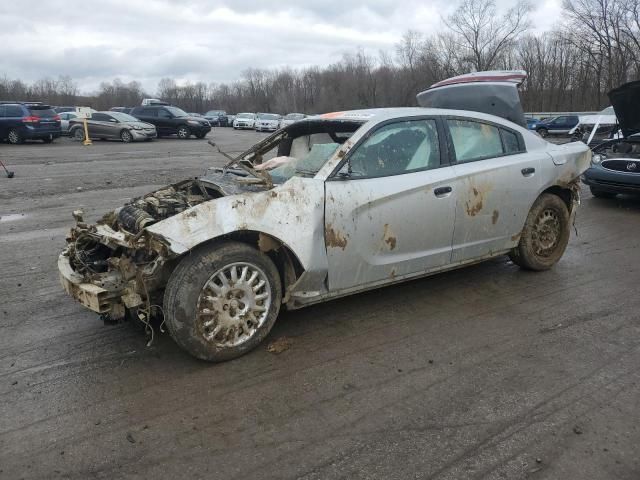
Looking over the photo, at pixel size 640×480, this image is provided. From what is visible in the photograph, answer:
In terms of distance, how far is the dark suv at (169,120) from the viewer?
1049 inches

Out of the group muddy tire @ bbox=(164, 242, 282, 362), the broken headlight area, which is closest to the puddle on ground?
the broken headlight area

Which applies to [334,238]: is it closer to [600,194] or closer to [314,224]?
[314,224]

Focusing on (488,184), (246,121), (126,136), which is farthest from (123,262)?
(246,121)

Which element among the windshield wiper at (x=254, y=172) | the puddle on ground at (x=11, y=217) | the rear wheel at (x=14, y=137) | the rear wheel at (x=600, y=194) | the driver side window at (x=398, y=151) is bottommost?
the rear wheel at (x=600, y=194)

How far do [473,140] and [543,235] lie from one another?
4.52 ft

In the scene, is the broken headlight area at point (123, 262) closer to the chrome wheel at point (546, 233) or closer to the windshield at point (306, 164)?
the windshield at point (306, 164)

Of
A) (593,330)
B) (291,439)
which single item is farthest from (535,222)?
(291,439)

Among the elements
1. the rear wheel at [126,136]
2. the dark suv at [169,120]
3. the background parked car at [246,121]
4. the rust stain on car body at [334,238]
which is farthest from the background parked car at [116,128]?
the rust stain on car body at [334,238]

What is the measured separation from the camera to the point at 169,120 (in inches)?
1049

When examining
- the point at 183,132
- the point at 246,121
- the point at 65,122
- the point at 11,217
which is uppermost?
the point at 246,121

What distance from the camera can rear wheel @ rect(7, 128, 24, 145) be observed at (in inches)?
832

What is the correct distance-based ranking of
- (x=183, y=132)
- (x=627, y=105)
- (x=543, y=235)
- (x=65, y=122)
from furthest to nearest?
(x=65, y=122)
(x=183, y=132)
(x=627, y=105)
(x=543, y=235)

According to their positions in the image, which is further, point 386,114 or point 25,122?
point 25,122

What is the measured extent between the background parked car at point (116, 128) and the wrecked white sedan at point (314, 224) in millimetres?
20783
